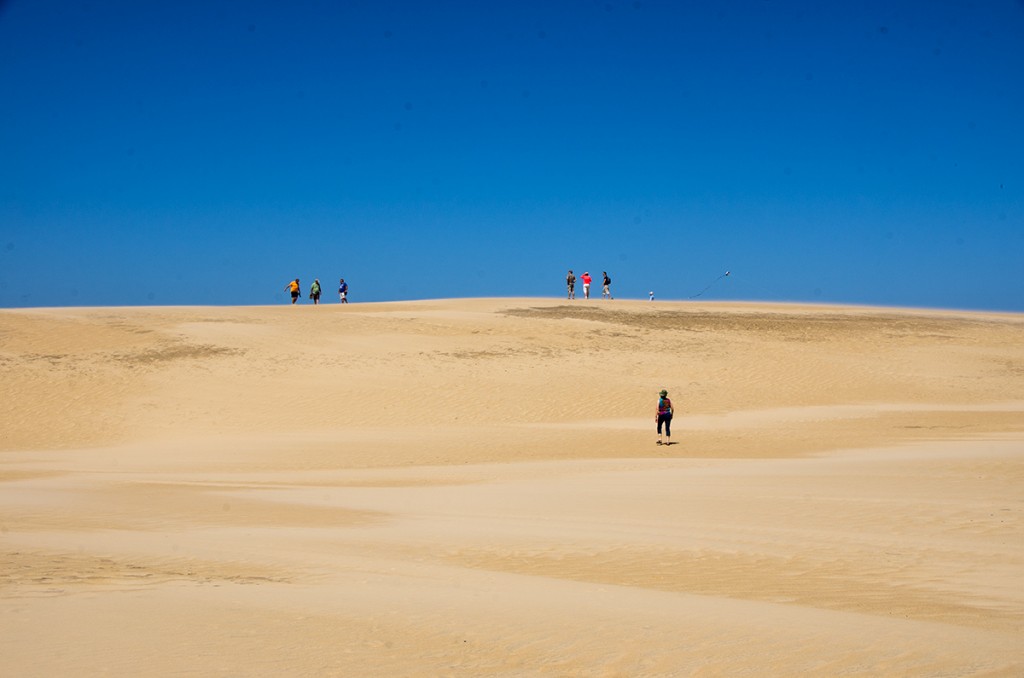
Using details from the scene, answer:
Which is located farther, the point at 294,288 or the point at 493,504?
the point at 294,288

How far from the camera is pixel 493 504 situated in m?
13.0

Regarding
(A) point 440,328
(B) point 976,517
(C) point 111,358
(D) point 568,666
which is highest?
(A) point 440,328

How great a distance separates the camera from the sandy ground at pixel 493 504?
6.28 metres

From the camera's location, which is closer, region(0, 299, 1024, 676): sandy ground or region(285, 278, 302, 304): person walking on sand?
region(0, 299, 1024, 676): sandy ground

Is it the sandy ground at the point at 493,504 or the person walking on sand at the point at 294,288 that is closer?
the sandy ground at the point at 493,504

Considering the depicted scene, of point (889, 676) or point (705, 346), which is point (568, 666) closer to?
point (889, 676)

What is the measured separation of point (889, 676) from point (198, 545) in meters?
6.83

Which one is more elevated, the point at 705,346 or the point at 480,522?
the point at 705,346

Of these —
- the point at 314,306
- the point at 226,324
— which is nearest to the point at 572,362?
the point at 226,324

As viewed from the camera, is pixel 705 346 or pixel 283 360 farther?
pixel 705 346

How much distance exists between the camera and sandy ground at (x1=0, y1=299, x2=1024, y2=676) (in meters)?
6.28

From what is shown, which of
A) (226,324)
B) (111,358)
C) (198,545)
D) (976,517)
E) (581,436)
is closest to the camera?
(198,545)

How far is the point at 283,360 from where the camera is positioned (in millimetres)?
29078

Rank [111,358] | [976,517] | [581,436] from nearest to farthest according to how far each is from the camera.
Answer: [976,517] → [581,436] → [111,358]
